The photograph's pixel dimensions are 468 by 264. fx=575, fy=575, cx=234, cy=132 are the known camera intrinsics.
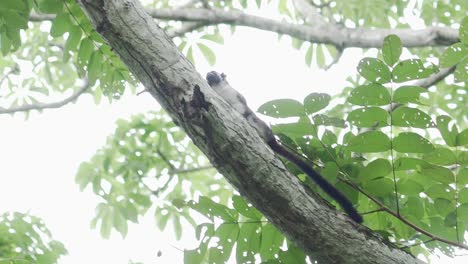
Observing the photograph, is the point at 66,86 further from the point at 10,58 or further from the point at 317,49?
the point at 317,49

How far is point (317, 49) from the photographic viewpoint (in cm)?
495

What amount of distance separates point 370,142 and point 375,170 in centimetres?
12

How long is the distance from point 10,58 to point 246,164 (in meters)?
3.70

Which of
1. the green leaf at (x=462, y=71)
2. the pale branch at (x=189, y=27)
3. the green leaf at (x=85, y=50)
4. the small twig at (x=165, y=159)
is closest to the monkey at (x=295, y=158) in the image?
the green leaf at (x=462, y=71)

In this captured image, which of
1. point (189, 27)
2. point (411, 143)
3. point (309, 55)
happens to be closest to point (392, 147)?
point (411, 143)

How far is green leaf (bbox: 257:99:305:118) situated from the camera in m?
1.86

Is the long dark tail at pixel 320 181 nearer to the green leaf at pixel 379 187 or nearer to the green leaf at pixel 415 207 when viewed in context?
the green leaf at pixel 379 187

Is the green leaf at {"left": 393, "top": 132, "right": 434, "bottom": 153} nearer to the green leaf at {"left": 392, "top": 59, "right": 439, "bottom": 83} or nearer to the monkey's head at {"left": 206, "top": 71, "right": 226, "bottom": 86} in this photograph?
the green leaf at {"left": 392, "top": 59, "right": 439, "bottom": 83}

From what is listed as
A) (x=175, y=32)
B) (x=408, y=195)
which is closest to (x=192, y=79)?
(x=408, y=195)

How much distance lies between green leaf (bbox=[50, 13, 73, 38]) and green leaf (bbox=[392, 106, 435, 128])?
1.40 meters

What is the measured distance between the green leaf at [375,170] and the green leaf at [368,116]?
13 centimetres

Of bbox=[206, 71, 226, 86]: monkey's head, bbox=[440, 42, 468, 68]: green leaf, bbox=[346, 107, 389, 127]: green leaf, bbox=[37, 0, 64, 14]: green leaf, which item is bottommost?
bbox=[346, 107, 389, 127]: green leaf

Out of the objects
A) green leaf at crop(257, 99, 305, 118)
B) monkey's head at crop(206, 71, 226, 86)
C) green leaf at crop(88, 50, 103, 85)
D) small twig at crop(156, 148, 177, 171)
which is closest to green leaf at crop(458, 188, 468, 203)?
green leaf at crop(257, 99, 305, 118)

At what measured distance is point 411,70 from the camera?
1754 millimetres
